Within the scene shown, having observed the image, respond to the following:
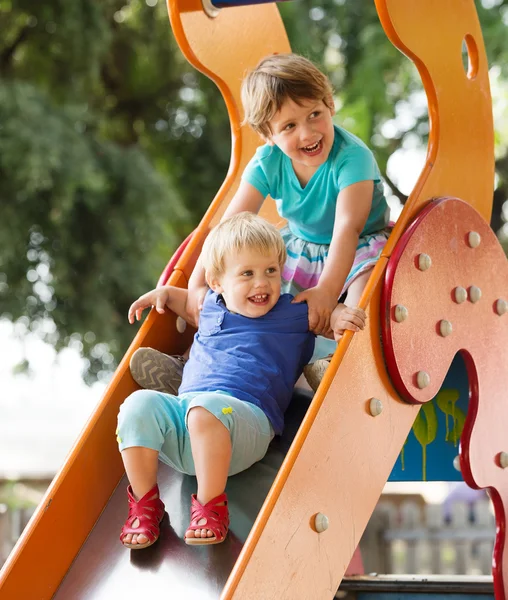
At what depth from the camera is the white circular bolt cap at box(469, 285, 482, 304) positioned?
209cm

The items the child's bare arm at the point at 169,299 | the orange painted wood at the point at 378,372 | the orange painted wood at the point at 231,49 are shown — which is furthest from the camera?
the orange painted wood at the point at 231,49

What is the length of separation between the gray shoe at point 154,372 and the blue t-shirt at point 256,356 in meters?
0.09

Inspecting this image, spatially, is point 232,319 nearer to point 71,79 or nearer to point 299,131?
point 299,131

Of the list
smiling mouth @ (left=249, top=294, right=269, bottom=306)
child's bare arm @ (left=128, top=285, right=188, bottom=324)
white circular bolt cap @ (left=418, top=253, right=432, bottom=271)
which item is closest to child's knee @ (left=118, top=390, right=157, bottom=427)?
smiling mouth @ (left=249, top=294, right=269, bottom=306)

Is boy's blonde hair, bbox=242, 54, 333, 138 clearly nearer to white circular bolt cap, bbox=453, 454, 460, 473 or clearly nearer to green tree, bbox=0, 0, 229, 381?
white circular bolt cap, bbox=453, 454, 460, 473

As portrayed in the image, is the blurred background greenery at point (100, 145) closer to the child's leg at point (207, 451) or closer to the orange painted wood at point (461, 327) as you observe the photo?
the orange painted wood at point (461, 327)

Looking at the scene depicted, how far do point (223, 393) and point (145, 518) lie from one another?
0.29 metres

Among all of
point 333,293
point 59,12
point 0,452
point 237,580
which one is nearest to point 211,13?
point 333,293

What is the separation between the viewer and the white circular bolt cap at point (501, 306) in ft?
7.22

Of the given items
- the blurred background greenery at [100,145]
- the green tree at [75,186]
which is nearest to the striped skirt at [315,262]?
the blurred background greenery at [100,145]

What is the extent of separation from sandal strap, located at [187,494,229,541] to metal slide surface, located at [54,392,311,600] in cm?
6

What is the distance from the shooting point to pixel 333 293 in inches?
76.0

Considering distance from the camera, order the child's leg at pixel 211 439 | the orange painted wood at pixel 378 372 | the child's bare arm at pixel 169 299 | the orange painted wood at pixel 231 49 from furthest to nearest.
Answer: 1. the orange painted wood at pixel 231 49
2. the child's bare arm at pixel 169 299
3. the child's leg at pixel 211 439
4. the orange painted wood at pixel 378 372

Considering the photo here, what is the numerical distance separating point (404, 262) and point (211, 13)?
41.4 inches
